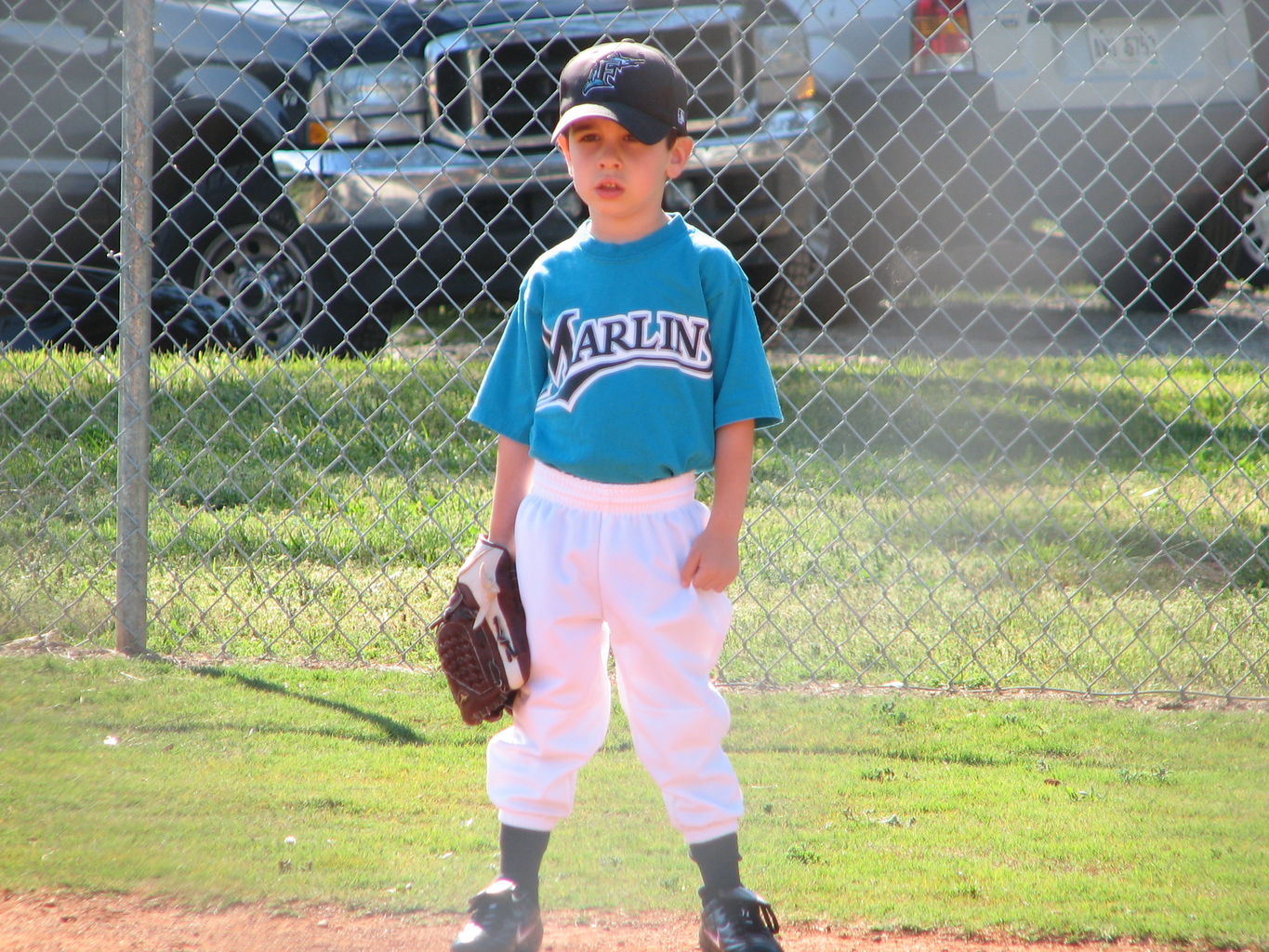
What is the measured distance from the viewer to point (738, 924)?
6.97 ft

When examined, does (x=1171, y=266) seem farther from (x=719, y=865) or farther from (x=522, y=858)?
(x=522, y=858)

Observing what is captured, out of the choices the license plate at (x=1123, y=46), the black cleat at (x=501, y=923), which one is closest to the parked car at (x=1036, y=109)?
the license plate at (x=1123, y=46)

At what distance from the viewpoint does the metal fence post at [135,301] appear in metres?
3.26

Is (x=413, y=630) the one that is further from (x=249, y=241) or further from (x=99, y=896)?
(x=249, y=241)

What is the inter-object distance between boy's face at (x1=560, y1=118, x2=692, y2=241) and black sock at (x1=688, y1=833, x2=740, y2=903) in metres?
1.02

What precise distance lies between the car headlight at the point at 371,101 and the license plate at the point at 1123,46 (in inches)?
108

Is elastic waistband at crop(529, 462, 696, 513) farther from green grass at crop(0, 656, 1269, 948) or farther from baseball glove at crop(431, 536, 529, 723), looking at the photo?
green grass at crop(0, 656, 1269, 948)

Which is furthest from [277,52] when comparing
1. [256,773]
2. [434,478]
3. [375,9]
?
[256,773]

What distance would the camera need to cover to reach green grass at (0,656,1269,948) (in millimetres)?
2354

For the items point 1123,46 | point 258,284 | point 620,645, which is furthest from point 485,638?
point 1123,46

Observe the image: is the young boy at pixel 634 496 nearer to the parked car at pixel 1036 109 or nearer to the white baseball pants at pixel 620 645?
the white baseball pants at pixel 620 645

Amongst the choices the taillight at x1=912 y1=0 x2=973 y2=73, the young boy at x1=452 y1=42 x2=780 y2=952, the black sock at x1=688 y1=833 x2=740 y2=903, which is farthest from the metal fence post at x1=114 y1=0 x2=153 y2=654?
the taillight at x1=912 y1=0 x2=973 y2=73

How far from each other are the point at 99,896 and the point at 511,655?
2.82 feet

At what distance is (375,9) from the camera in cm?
579
